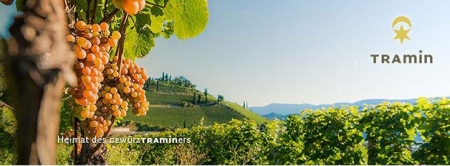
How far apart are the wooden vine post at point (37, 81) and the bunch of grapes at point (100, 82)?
0.33 m

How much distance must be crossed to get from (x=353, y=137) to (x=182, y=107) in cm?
1269

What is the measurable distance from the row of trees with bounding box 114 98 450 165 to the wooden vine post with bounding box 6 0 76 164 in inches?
Answer: 109

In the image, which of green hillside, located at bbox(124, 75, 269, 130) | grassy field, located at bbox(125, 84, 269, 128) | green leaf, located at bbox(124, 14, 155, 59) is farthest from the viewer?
green hillside, located at bbox(124, 75, 269, 130)

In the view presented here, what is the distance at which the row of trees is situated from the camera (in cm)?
290

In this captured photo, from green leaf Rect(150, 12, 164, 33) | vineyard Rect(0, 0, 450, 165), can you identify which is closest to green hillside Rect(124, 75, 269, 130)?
vineyard Rect(0, 0, 450, 165)

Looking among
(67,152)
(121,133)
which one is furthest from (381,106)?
(121,133)

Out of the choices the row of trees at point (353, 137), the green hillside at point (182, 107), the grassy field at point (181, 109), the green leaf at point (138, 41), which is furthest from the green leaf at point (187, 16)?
the green hillside at point (182, 107)

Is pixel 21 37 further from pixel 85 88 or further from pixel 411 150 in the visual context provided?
pixel 411 150

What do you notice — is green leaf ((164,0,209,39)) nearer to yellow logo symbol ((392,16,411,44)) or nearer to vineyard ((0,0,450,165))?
vineyard ((0,0,450,165))

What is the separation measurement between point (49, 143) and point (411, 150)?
3.05m

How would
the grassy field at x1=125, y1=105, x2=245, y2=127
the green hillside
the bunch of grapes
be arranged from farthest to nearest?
the green hillside → the grassy field at x1=125, y1=105, x2=245, y2=127 → the bunch of grapes

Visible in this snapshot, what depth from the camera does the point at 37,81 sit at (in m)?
0.39

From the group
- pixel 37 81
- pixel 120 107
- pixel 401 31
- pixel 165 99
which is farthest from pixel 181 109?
pixel 37 81

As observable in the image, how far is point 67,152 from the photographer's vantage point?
5.60 m
